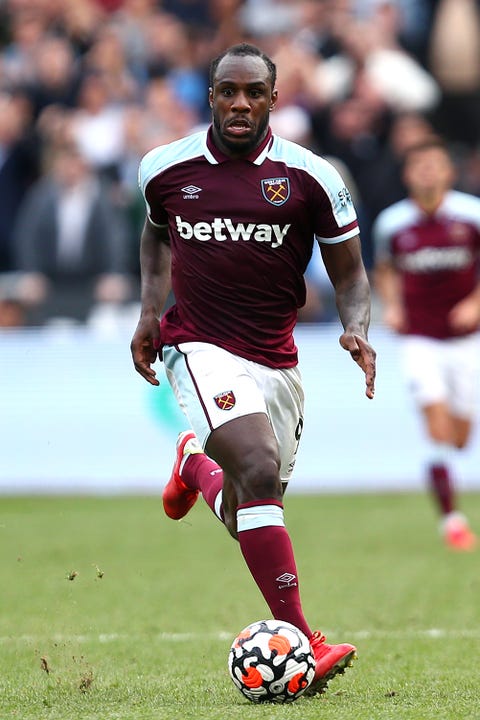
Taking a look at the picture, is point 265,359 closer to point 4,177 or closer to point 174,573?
point 174,573

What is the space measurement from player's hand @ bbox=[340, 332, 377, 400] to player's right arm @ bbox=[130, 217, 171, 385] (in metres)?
1.01

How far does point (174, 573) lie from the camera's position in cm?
927

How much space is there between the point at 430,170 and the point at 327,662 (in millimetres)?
6967

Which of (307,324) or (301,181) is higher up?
(301,181)

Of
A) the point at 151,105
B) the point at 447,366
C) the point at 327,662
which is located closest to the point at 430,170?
the point at 447,366

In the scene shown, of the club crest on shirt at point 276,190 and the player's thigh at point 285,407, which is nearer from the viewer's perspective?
the club crest on shirt at point 276,190

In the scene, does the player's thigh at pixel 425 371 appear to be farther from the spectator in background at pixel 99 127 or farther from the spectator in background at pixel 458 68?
the spectator in background at pixel 458 68

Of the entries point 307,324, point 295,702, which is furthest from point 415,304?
point 295,702

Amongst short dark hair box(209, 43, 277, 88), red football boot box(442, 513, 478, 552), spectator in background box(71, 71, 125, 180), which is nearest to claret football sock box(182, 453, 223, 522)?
short dark hair box(209, 43, 277, 88)

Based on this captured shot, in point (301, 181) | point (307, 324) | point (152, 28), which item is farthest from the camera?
point (152, 28)

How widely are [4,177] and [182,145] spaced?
10607 mm

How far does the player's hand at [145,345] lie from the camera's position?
6.03 metres

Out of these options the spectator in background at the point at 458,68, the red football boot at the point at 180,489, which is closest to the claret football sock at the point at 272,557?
the red football boot at the point at 180,489

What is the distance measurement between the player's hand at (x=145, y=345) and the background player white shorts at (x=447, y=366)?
5.60 meters
